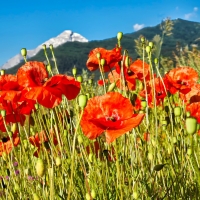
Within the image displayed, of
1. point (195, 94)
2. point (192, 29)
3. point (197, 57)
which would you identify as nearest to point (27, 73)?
point (195, 94)

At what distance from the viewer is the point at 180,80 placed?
177 cm

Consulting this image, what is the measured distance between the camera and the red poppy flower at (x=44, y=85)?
122 centimetres

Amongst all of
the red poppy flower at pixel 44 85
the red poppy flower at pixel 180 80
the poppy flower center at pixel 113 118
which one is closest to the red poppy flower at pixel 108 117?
the poppy flower center at pixel 113 118

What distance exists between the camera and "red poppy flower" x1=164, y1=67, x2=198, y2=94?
5.55 feet

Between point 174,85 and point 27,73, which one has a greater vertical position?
point 27,73

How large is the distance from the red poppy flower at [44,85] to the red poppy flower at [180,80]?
57 centimetres

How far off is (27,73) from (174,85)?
0.70m

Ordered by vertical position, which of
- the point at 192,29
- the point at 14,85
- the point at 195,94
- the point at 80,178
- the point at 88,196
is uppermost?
the point at 192,29

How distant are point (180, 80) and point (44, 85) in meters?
0.79

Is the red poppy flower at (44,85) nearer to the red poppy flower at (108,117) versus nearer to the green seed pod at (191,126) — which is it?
the red poppy flower at (108,117)

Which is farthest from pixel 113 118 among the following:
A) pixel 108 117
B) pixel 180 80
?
pixel 180 80

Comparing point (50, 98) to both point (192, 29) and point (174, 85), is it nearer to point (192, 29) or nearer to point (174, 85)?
point (174, 85)

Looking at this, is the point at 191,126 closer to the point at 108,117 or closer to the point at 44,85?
the point at 108,117

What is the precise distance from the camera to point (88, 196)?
43.3 inches
